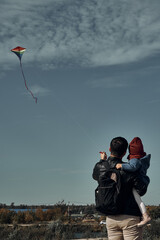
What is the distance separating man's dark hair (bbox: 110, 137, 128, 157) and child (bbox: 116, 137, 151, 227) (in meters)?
0.14

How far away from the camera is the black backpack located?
3.94 meters


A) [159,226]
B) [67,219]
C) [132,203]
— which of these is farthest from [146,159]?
[67,219]

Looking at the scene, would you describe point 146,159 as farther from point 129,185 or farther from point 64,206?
point 64,206

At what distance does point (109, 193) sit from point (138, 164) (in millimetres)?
458

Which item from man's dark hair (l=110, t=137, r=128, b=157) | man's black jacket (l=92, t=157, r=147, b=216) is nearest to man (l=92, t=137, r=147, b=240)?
man's black jacket (l=92, t=157, r=147, b=216)

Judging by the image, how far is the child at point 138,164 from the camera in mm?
3959

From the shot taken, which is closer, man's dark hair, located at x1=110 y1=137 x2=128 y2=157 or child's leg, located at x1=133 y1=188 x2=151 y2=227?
child's leg, located at x1=133 y1=188 x2=151 y2=227

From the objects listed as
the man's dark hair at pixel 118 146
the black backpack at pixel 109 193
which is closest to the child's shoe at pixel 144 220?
the black backpack at pixel 109 193

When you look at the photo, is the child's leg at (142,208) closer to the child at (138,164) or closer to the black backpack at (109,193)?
the child at (138,164)

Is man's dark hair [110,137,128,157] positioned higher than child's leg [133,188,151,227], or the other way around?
man's dark hair [110,137,128,157]

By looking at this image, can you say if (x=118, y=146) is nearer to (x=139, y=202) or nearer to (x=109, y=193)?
(x=109, y=193)

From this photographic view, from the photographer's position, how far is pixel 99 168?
4172 millimetres

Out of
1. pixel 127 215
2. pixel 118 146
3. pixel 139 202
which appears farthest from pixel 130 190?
pixel 118 146

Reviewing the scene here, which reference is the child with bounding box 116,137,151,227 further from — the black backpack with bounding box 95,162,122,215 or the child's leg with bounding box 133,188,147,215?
the black backpack with bounding box 95,162,122,215
